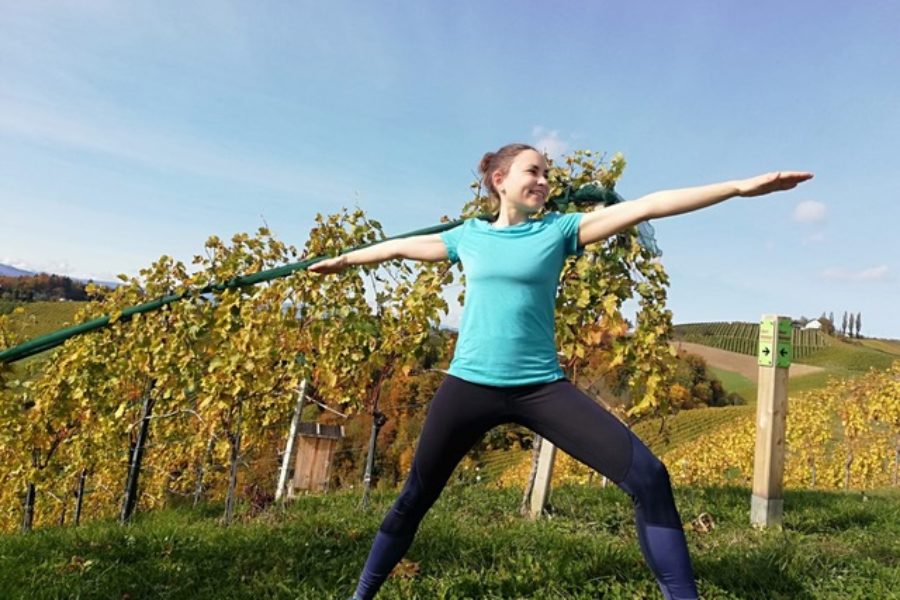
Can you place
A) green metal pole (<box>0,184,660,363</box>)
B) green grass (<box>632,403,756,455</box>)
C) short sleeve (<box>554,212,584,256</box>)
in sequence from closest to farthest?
short sleeve (<box>554,212,584,256</box>) → green metal pole (<box>0,184,660,363</box>) → green grass (<box>632,403,756,455</box>)

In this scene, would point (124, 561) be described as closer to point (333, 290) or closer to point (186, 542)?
point (186, 542)

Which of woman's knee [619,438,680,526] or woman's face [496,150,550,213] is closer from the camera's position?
woman's knee [619,438,680,526]

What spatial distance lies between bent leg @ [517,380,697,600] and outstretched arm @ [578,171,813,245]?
0.67 m

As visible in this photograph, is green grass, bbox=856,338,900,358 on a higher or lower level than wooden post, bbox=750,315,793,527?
higher

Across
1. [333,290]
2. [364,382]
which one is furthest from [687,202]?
[364,382]

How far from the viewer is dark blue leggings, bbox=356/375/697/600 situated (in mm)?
2039

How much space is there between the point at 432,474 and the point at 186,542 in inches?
87.6

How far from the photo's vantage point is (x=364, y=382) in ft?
18.3

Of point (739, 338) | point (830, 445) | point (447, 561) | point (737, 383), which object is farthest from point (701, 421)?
point (447, 561)

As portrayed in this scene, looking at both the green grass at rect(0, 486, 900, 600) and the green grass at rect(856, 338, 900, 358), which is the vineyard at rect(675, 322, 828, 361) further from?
the green grass at rect(0, 486, 900, 600)

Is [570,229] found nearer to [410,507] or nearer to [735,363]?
[410,507]

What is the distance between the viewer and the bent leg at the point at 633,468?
2014mm

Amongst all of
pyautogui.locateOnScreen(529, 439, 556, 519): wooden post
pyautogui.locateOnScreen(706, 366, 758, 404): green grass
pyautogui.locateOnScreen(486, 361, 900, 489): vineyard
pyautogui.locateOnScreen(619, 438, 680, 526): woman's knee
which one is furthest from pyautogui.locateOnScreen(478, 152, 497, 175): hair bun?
pyautogui.locateOnScreen(706, 366, 758, 404): green grass

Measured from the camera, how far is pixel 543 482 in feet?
16.9
